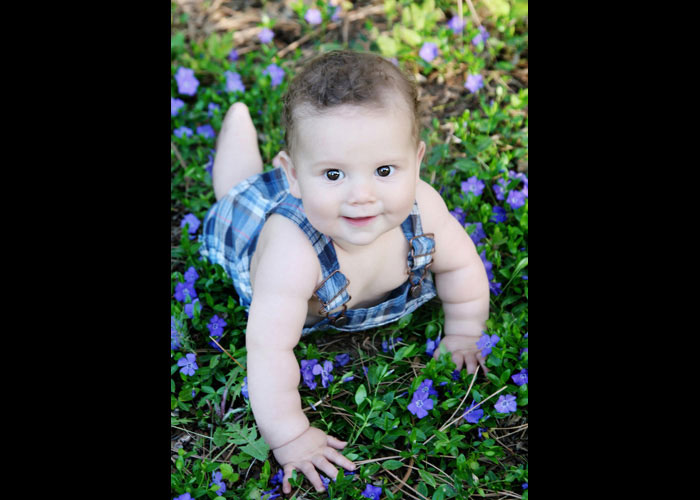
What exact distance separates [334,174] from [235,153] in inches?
53.5

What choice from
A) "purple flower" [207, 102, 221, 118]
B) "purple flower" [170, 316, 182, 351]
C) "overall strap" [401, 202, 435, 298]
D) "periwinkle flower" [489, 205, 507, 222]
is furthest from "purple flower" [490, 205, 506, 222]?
"purple flower" [207, 102, 221, 118]

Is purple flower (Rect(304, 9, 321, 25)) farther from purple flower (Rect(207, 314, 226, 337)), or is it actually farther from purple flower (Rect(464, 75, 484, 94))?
purple flower (Rect(207, 314, 226, 337))

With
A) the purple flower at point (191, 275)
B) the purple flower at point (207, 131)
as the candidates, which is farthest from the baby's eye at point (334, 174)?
the purple flower at point (207, 131)

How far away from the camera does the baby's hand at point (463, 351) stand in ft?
8.75

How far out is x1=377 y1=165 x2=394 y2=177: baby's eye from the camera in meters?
2.12

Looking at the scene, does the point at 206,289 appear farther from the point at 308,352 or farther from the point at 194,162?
the point at 194,162

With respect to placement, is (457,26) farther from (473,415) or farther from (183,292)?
(473,415)

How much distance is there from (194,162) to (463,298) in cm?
159

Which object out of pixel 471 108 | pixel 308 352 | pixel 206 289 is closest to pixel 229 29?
pixel 471 108

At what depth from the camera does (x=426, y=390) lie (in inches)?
99.2

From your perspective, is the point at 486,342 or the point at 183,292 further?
the point at 183,292

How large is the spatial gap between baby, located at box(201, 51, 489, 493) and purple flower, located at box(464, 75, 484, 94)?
131cm

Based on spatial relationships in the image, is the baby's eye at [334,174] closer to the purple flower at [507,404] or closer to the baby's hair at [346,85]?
the baby's hair at [346,85]

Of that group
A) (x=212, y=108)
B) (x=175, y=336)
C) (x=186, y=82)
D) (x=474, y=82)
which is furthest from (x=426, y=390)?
(x=186, y=82)
